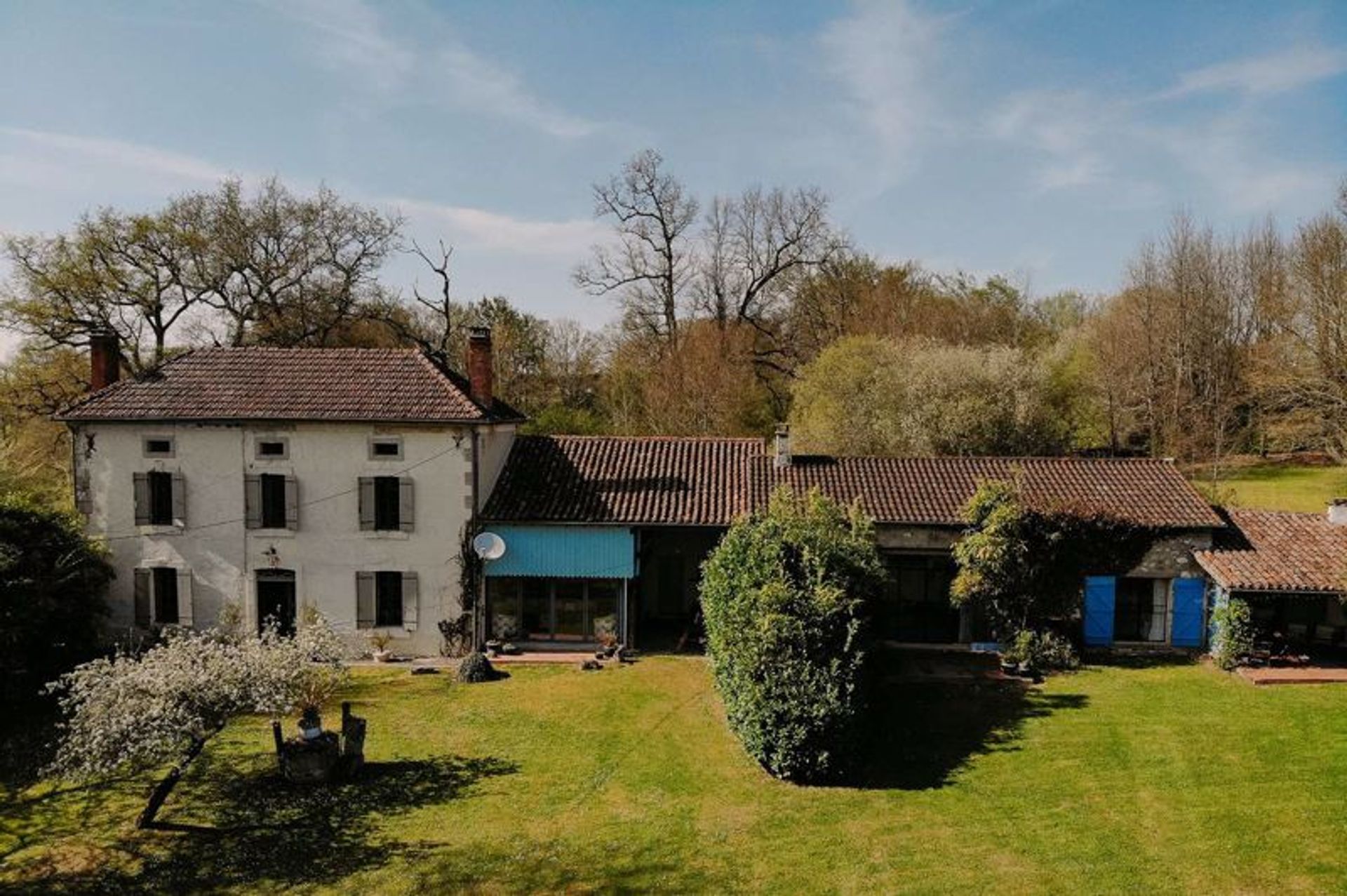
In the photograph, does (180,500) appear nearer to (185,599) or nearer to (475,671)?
(185,599)

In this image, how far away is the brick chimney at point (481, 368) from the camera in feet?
76.2

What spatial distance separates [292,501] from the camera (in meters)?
22.3

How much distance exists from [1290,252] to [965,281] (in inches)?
554

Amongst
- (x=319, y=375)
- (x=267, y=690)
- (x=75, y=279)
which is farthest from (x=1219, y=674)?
(x=75, y=279)

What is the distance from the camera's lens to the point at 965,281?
46.2 metres

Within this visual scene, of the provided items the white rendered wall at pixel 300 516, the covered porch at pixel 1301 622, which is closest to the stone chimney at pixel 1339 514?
the covered porch at pixel 1301 622

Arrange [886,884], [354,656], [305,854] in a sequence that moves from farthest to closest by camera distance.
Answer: [354,656], [305,854], [886,884]

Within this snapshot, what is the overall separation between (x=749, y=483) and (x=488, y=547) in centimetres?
713

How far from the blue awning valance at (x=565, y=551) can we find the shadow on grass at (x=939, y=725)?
23.7 ft

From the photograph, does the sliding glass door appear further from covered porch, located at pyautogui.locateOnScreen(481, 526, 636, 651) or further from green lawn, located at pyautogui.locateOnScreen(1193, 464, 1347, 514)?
green lawn, located at pyautogui.locateOnScreen(1193, 464, 1347, 514)

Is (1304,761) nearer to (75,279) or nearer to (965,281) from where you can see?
(965,281)

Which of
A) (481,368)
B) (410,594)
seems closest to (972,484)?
(481,368)

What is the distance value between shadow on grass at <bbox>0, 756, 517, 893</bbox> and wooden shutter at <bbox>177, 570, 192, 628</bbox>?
7.94m

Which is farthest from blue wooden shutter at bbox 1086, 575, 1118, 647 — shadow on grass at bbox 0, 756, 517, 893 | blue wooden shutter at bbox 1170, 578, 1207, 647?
shadow on grass at bbox 0, 756, 517, 893
